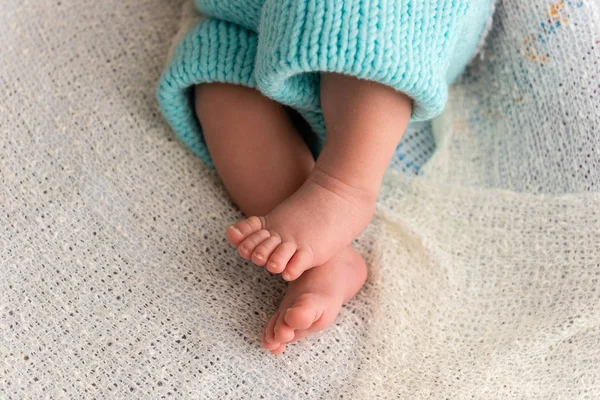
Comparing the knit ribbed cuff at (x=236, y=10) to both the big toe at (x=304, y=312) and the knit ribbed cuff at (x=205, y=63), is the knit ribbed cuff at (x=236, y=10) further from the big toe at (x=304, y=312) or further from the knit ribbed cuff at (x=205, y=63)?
the big toe at (x=304, y=312)

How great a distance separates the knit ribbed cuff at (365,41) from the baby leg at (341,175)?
1.9 inches

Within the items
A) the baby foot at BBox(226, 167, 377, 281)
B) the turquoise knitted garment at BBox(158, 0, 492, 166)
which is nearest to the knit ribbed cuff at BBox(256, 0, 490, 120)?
the turquoise knitted garment at BBox(158, 0, 492, 166)

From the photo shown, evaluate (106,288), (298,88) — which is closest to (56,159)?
(106,288)

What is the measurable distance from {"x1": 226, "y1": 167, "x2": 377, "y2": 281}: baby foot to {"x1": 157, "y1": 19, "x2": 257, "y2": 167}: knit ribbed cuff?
0.17m

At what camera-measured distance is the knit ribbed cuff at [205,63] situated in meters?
0.81

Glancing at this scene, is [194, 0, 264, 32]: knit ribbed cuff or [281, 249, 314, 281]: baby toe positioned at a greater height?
[194, 0, 264, 32]: knit ribbed cuff

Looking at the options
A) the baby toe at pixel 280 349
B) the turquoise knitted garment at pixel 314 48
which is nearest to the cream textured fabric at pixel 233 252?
the baby toe at pixel 280 349

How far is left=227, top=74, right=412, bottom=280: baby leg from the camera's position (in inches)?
28.5

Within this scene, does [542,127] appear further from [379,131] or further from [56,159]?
[56,159]

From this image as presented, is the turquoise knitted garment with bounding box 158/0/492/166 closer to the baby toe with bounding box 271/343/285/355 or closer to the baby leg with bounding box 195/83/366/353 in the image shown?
the baby leg with bounding box 195/83/366/353

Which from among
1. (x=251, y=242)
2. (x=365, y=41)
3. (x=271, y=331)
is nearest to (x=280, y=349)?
(x=271, y=331)

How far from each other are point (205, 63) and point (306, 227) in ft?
0.82

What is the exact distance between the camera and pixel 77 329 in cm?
75

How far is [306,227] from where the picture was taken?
0.73 m
